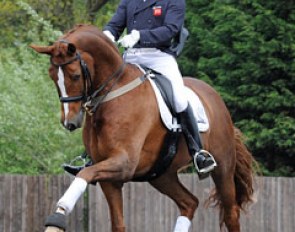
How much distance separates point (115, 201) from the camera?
9953 mm

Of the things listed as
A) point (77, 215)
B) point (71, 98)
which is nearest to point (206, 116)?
point (71, 98)

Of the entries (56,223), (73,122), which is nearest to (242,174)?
(73,122)

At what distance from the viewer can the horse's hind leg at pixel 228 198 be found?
453 inches

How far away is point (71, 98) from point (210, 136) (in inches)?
101

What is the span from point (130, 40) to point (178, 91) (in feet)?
2.71

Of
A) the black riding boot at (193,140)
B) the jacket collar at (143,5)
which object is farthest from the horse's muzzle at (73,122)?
the jacket collar at (143,5)

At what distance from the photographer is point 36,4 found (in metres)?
22.8

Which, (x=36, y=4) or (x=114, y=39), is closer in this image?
(x=114, y=39)

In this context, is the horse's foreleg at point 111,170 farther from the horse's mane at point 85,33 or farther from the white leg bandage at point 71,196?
the horse's mane at point 85,33

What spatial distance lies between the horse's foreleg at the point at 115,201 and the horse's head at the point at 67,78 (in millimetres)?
1081

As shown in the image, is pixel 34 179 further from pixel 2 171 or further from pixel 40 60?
pixel 40 60

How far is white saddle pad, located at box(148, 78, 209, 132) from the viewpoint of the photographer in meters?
10.0

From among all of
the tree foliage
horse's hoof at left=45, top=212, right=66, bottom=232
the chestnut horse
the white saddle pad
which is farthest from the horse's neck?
the tree foliage

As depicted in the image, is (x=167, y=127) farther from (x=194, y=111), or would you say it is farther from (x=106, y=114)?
(x=106, y=114)
